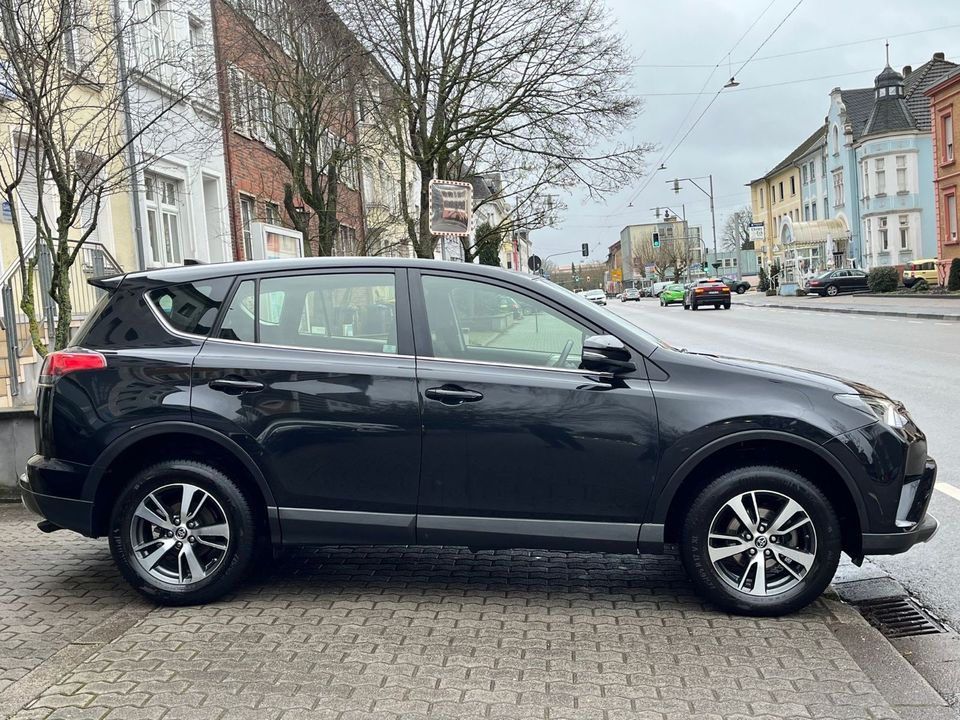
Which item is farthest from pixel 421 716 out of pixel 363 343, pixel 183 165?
pixel 183 165

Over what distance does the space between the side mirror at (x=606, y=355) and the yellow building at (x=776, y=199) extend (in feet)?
248

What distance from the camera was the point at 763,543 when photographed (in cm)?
434

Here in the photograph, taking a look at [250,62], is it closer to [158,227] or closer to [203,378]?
[158,227]

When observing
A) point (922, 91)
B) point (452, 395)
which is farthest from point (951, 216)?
point (452, 395)

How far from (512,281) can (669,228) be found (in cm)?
13252

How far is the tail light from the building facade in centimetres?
4545

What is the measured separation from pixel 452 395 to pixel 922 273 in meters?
45.9

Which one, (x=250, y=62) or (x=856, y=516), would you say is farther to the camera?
(x=250, y=62)

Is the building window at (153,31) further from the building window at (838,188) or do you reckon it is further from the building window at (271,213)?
the building window at (838,188)

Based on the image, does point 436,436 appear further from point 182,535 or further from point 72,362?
point 72,362

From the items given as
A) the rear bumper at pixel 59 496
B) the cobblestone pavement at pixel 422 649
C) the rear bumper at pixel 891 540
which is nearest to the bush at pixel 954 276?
the cobblestone pavement at pixel 422 649

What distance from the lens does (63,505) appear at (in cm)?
470

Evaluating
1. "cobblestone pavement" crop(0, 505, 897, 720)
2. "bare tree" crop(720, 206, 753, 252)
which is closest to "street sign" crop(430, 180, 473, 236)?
"cobblestone pavement" crop(0, 505, 897, 720)

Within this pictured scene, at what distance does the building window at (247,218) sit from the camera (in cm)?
2081
